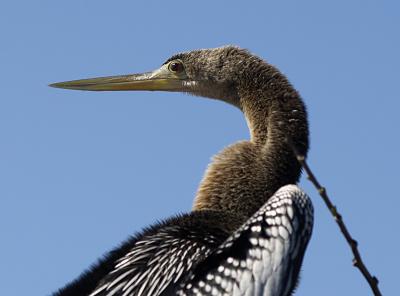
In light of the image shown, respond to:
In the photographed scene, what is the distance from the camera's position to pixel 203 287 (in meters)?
4.67

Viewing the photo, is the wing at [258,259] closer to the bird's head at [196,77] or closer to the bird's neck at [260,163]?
the bird's neck at [260,163]

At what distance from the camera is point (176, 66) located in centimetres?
667

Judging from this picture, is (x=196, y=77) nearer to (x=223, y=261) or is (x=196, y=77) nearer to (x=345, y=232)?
(x=223, y=261)

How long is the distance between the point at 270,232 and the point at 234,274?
1.01 ft

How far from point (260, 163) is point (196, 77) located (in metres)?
1.26

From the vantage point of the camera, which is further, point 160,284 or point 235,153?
point 235,153

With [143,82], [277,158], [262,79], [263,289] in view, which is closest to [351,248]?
[263,289]

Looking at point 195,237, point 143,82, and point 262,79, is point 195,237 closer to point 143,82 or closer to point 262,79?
point 262,79

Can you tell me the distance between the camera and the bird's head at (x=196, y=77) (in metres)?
6.20

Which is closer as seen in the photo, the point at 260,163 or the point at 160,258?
the point at 160,258

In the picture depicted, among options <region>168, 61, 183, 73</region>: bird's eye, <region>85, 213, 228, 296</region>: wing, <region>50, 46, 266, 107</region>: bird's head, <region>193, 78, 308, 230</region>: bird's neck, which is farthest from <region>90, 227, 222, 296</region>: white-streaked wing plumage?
<region>168, 61, 183, 73</region>: bird's eye

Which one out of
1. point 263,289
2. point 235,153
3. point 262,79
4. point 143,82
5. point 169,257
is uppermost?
point 143,82

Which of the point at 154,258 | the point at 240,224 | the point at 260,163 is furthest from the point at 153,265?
the point at 260,163

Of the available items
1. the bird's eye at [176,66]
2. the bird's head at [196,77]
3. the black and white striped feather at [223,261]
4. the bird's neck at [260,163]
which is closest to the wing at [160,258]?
the black and white striped feather at [223,261]
